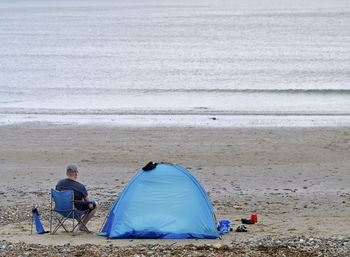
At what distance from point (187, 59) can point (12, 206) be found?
47.2m

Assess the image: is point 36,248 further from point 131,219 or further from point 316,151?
point 316,151

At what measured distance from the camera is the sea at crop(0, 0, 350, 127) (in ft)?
94.5

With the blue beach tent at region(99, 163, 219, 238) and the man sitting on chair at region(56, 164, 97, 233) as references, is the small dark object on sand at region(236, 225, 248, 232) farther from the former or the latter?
the man sitting on chair at region(56, 164, 97, 233)

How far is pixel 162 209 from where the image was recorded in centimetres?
1239

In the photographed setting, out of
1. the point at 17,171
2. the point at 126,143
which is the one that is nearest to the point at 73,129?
the point at 126,143

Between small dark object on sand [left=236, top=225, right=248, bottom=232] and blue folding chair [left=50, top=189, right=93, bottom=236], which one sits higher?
blue folding chair [left=50, top=189, right=93, bottom=236]

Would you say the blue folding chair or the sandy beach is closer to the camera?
the blue folding chair

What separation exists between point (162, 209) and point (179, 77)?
35777 mm

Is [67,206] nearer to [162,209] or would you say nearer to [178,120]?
[162,209]

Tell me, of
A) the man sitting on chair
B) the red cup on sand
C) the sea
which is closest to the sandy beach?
the red cup on sand

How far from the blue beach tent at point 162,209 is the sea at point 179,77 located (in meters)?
12.3

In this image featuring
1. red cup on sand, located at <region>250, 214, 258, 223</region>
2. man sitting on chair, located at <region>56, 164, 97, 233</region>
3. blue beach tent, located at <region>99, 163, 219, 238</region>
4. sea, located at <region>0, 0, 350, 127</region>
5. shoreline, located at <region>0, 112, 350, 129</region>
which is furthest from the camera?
sea, located at <region>0, 0, 350, 127</region>

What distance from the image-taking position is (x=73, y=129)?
2417 centimetres

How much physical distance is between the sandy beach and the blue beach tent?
32 cm
